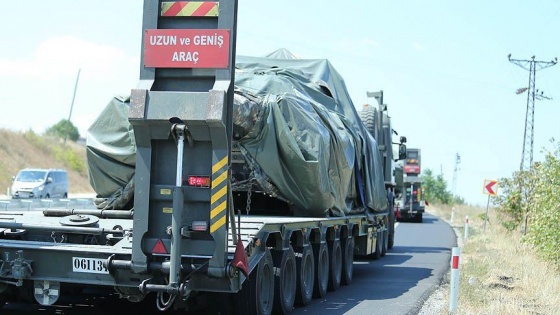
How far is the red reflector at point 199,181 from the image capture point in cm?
878

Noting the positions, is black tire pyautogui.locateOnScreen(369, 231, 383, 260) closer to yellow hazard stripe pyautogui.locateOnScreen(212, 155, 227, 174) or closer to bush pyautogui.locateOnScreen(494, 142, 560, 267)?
bush pyautogui.locateOnScreen(494, 142, 560, 267)

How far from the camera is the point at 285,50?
58.4 ft

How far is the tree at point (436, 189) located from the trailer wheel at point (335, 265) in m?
72.3

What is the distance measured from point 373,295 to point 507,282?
3.36m

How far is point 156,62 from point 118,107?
384 centimetres

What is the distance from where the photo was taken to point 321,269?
1355 centimetres

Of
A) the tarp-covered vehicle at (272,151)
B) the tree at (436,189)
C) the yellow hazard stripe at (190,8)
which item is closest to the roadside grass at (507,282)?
the tarp-covered vehicle at (272,151)

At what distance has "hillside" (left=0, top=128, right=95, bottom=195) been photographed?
59966mm

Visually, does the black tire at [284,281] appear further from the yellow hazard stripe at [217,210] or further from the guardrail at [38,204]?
the guardrail at [38,204]

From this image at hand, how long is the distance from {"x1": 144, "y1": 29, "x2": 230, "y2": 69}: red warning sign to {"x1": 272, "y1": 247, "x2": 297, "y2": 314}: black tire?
3148mm

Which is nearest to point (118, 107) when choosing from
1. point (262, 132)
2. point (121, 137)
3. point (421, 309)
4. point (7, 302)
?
point (121, 137)

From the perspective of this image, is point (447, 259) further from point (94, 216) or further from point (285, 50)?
point (94, 216)

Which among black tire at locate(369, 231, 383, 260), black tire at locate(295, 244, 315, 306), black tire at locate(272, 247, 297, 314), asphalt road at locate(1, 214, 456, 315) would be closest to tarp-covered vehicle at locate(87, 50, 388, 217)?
black tire at locate(295, 244, 315, 306)

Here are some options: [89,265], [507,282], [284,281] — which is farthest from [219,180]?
[507,282]
